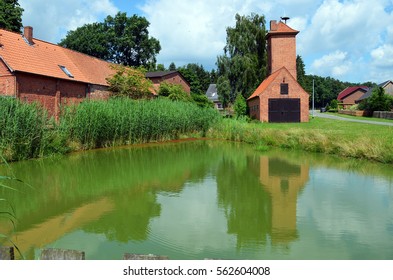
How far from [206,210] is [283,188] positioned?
10.1 feet

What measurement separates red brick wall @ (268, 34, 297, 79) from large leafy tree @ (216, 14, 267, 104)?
312 centimetres

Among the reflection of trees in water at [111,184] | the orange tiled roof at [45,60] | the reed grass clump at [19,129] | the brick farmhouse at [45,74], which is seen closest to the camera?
the reflection of trees in water at [111,184]

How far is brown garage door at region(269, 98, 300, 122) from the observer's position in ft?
110

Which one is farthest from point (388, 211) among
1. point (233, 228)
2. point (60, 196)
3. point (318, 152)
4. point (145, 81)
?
point (145, 81)

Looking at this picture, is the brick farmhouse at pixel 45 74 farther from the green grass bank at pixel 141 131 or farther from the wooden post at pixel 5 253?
the wooden post at pixel 5 253

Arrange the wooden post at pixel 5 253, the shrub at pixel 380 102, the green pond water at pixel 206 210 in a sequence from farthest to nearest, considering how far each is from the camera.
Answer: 1. the shrub at pixel 380 102
2. the green pond water at pixel 206 210
3. the wooden post at pixel 5 253

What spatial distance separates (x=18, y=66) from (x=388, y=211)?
2228 cm

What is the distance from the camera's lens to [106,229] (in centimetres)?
661

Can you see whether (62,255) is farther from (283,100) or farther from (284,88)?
(284,88)

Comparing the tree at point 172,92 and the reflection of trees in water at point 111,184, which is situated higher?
the tree at point 172,92

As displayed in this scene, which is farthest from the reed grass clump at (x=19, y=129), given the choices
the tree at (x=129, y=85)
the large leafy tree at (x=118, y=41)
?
the large leafy tree at (x=118, y=41)

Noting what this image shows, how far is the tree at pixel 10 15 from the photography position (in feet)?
112

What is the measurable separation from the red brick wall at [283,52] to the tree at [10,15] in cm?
2571

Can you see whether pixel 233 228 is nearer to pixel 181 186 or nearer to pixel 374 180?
pixel 181 186
